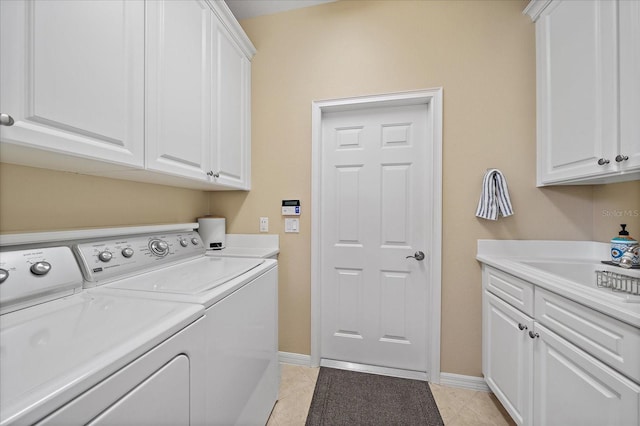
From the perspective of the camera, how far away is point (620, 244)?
1332 mm

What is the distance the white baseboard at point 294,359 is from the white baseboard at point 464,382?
102 cm

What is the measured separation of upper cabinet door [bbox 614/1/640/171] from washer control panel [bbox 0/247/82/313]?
243 cm

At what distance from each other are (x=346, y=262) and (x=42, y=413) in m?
1.74

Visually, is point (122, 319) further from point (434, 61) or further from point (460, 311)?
point (434, 61)

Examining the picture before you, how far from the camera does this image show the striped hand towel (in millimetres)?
1627

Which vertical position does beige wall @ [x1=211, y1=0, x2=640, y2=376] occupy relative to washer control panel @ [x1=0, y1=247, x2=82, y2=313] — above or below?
above

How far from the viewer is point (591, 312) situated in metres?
0.92

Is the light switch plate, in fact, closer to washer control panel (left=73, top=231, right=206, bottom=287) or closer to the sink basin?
washer control panel (left=73, top=231, right=206, bottom=287)

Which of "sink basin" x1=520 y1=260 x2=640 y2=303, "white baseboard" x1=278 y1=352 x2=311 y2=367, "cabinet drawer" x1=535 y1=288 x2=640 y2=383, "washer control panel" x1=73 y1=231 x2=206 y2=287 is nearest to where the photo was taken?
"cabinet drawer" x1=535 y1=288 x2=640 y2=383

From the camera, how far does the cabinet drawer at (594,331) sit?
783mm

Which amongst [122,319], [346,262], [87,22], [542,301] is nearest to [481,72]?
[542,301]

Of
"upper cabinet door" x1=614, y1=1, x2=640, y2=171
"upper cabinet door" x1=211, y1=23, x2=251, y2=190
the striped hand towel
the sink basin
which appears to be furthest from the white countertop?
"upper cabinet door" x1=211, y1=23, x2=251, y2=190

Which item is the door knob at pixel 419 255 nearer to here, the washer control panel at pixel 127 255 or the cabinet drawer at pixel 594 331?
the cabinet drawer at pixel 594 331

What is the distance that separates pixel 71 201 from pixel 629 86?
2615 millimetres
